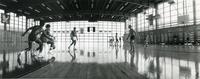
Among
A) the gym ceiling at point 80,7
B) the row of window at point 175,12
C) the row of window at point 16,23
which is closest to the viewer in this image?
the row of window at point 175,12

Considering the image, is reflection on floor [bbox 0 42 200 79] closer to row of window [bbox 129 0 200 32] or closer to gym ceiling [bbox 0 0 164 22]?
row of window [bbox 129 0 200 32]

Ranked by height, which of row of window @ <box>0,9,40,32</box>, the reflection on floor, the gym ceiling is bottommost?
A: the reflection on floor

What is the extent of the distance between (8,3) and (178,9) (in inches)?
984

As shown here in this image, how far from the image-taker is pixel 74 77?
5070 mm

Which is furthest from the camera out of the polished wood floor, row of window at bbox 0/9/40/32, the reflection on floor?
row of window at bbox 0/9/40/32

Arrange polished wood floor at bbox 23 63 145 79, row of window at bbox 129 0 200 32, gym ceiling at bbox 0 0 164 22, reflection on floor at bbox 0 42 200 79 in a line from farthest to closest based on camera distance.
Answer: gym ceiling at bbox 0 0 164 22 → row of window at bbox 129 0 200 32 → reflection on floor at bbox 0 42 200 79 → polished wood floor at bbox 23 63 145 79

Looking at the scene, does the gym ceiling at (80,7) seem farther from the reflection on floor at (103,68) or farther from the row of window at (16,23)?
the reflection on floor at (103,68)

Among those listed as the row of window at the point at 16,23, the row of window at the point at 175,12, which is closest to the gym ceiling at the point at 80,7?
the row of window at the point at 16,23

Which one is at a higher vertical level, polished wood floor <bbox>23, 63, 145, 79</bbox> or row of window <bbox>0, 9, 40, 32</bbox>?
row of window <bbox>0, 9, 40, 32</bbox>

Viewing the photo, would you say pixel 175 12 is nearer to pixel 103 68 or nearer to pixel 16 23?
pixel 103 68

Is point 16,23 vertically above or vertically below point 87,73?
above

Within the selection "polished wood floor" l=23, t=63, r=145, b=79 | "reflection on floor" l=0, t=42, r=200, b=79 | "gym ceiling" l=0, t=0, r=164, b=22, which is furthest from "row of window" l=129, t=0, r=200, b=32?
"polished wood floor" l=23, t=63, r=145, b=79

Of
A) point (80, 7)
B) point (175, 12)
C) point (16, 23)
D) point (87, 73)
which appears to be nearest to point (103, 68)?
point (87, 73)

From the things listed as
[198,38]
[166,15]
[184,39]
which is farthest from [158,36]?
[198,38]
